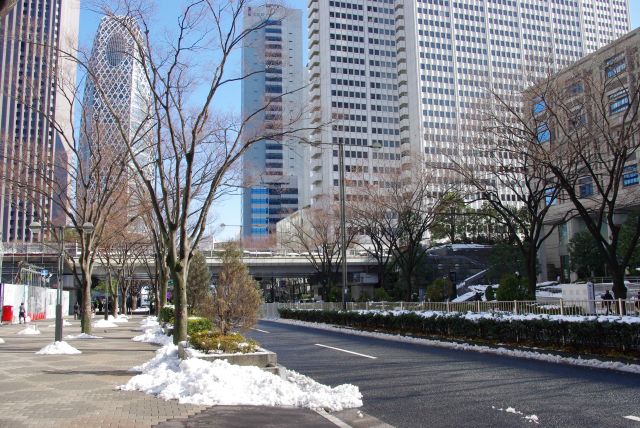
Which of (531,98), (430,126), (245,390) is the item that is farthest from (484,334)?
(430,126)

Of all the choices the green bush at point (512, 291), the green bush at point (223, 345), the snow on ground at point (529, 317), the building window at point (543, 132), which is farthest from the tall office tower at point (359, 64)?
the green bush at point (223, 345)

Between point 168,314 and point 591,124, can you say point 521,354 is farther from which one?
point 168,314

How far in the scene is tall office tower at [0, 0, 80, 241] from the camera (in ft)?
55.7

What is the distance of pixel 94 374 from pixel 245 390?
4.68 metres

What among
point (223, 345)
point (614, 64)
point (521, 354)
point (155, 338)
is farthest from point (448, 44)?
point (223, 345)

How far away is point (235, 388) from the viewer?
8578mm

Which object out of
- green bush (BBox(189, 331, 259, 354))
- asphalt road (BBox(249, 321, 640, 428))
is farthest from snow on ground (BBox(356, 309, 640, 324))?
green bush (BBox(189, 331, 259, 354))

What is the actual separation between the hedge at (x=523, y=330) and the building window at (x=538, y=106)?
8114 mm

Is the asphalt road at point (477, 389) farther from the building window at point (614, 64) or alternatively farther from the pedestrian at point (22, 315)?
the pedestrian at point (22, 315)

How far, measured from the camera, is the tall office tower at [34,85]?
17.0 metres

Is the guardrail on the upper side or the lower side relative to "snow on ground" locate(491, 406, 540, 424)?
upper

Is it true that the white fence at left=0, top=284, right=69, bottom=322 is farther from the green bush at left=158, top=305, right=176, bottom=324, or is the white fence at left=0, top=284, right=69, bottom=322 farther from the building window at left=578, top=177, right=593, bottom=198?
the building window at left=578, top=177, right=593, bottom=198

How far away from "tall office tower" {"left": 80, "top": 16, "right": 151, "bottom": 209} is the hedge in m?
12.2

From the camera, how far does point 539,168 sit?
20.6 metres
